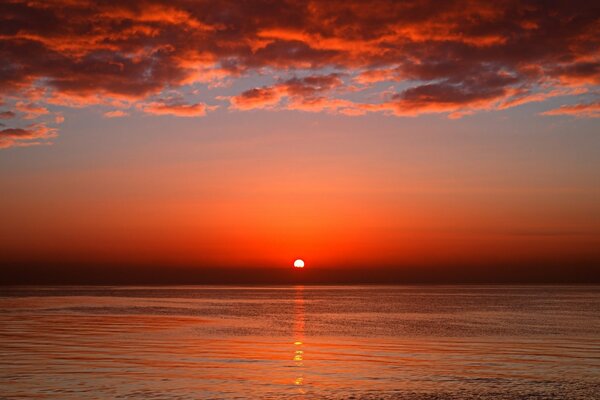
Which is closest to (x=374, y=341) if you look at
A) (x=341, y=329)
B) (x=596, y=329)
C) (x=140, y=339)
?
(x=341, y=329)

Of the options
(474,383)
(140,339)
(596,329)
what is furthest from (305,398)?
(596,329)

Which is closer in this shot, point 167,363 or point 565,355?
point 167,363

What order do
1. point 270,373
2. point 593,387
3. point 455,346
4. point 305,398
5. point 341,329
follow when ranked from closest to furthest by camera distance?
point 305,398
point 593,387
point 270,373
point 455,346
point 341,329

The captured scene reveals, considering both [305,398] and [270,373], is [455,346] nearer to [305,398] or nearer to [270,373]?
[270,373]

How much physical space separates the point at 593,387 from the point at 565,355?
32.3 feet

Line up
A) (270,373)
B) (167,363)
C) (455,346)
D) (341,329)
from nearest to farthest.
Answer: (270,373), (167,363), (455,346), (341,329)

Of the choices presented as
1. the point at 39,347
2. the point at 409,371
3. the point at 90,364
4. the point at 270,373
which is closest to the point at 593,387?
the point at 409,371

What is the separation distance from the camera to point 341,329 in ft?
166

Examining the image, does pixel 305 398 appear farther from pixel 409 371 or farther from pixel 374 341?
pixel 374 341

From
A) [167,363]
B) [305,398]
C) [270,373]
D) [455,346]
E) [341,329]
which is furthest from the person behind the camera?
[341,329]

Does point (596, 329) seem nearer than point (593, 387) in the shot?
No

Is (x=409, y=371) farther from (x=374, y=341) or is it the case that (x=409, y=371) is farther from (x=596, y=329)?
(x=596, y=329)

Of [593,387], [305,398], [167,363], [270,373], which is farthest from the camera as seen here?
[167,363]

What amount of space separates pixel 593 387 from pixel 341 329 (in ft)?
Answer: 91.6
